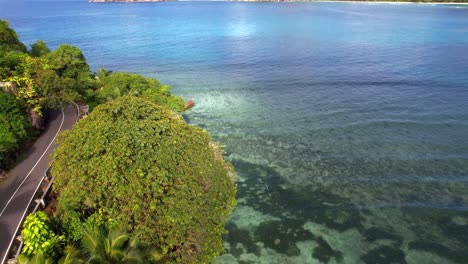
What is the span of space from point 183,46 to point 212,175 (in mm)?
79271

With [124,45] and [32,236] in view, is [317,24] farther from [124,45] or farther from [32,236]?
[32,236]

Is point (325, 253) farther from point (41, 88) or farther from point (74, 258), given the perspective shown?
point (41, 88)

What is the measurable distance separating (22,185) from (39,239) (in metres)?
10.1

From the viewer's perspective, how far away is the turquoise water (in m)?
27.4

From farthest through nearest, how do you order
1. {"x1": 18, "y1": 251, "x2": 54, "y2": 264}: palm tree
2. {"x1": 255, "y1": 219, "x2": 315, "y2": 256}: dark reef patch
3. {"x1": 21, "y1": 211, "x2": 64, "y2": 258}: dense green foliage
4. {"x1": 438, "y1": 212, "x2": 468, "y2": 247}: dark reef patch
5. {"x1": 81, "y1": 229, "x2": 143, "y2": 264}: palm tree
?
{"x1": 438, "y1": 212, "x2": 468, "y2": 247}: dark reef patch < {"x1": 255, "y1": 219, "x2": 315, "y2": 256}: dark reef patch < {"x1": 21, "y1": 211, "x2": 64, "y2": 258}: dense green foliage < {"x1": 81, "y1": 229, "x2": 143, "y2": 264}: palm tree < {"x1": 18, "y1": 251, "x2": 54, "y2": 264}: palm tree

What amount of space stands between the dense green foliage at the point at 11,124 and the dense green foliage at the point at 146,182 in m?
7.84

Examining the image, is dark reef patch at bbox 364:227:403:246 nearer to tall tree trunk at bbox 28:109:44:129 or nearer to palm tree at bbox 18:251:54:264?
palm tree at bbox 18:251:54:264

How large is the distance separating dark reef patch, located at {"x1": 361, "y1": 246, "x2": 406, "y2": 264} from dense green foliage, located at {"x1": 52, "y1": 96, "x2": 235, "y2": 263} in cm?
1185

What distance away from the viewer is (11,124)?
3094 cm

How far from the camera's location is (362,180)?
3422 cm

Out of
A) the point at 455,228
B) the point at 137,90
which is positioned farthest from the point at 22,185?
the point at 455,228

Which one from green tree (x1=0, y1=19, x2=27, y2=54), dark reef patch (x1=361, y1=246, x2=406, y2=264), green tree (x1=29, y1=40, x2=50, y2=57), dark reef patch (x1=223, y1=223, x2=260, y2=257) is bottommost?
dark reef patch (x1=361, y1=246, x2=406, y2=264)

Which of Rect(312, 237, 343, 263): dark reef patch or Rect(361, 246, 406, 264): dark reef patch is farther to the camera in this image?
Rect(312, 237, 343, 263): dark reef patch

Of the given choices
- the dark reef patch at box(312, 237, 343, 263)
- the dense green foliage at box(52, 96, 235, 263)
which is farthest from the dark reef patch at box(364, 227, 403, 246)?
the dense green foliage at box(52, 96, 235, 263)
